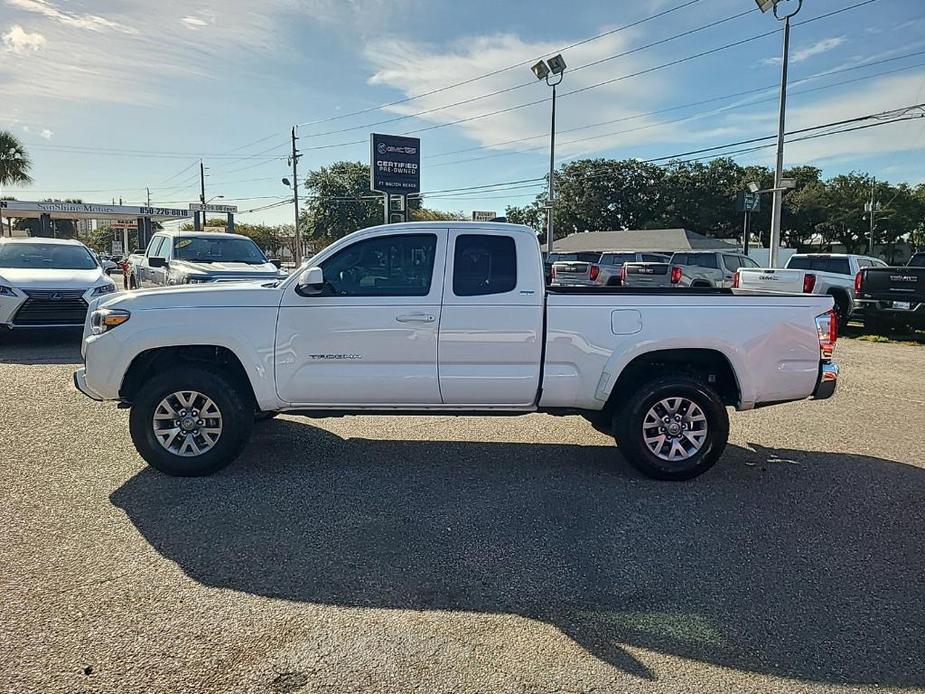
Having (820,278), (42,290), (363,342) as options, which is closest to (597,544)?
(363,342)

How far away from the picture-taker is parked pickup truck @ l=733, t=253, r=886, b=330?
14594 millimetres

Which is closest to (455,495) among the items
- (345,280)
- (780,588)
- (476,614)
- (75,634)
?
(476,614)

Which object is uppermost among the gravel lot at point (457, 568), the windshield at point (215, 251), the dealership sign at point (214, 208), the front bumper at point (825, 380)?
the dealership sign at point (214, 208)

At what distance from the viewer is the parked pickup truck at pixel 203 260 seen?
11.5 metres

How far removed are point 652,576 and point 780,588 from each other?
664 mm

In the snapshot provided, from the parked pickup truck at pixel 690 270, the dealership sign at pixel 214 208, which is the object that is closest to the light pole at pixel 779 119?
the parked pickup truck at pixel 690 270

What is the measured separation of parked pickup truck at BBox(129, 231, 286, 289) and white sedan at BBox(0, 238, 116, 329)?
114 centimetres

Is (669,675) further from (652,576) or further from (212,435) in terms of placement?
(212,435)

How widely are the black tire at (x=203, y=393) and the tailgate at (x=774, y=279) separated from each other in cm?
1217

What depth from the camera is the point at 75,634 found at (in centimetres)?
303

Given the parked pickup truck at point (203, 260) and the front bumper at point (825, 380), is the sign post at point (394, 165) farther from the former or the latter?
the front bumper at point (825, 380)

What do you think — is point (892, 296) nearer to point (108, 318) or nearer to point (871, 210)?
point (108, 318)

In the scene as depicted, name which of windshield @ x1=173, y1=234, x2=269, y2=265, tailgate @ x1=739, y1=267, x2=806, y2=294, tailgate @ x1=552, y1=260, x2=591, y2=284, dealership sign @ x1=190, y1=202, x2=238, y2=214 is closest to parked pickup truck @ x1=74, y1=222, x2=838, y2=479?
windshield @ x1=173, y1=234, x2=269, y2=265

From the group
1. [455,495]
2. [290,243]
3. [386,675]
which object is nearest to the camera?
[386,675]
